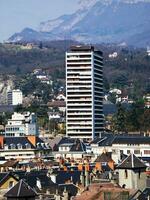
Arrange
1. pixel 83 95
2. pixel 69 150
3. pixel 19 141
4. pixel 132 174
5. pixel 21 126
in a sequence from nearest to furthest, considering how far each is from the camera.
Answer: pixel 132 174 → pixel 19 141 → pixel 69 150 → pixel 21 126 → pixel 83 95

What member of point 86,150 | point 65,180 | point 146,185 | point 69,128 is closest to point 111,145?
point 86,150

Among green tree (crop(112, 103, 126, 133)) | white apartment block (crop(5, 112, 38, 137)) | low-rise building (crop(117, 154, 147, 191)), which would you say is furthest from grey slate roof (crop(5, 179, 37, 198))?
green tree (crop(112, 103, 126, 133))

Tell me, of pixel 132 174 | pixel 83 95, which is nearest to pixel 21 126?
pixel 83 95

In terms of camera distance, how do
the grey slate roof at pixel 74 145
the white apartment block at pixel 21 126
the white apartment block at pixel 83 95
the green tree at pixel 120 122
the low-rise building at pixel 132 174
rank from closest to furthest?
the low-rise building at pixel 132 174
the grey slate roof at pixel 74 145
the white apartment block at pixel 21 126
the white apartment block at pixel 83 95
the green tree at pixel 120 122

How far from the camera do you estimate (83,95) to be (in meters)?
185

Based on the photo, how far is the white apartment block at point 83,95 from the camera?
180750 millimetres

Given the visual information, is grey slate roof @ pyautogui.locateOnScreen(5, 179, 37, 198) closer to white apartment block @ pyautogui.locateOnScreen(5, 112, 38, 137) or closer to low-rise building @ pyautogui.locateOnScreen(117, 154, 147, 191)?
low-rise building @ pyautogui.locateOnScreen(117, 154, 147, 191)

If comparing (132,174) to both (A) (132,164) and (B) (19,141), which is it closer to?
(A) (132,164)

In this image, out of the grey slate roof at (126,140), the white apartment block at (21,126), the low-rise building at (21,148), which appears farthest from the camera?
the white apartment block at (21,126)

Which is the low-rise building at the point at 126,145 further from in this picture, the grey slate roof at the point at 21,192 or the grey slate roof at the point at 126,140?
the grey slate roof at the point at 21,192

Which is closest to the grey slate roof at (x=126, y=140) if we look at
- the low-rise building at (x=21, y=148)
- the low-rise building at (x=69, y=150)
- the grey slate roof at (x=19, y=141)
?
the low-rise building at (x=69, y=150)

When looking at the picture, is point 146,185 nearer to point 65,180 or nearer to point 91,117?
point 65,180

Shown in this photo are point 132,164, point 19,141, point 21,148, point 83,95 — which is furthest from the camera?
point 83,95

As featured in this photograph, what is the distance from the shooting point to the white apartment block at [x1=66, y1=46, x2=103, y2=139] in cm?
18075
